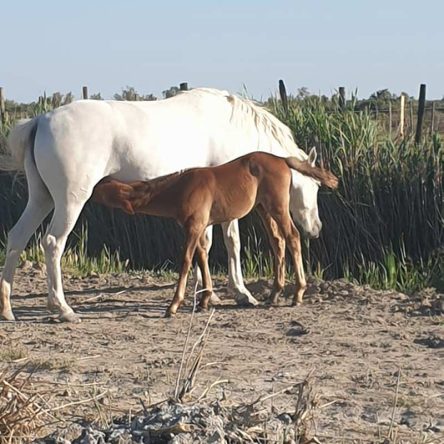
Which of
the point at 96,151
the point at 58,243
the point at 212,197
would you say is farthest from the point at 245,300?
the point at 96,151

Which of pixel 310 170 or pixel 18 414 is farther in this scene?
pixel 310 170

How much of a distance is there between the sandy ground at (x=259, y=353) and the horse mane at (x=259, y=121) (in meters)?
1.22

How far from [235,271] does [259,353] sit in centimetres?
224

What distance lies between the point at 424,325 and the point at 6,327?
2.95m

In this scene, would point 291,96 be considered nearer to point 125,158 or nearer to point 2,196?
point 2,196

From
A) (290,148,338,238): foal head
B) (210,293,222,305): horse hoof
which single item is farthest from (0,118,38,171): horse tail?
(290,148,338,238): foal head

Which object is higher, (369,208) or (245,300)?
(369,208)

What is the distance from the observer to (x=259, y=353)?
6160 mm

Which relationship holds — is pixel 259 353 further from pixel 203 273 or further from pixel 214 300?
pixel 214 300

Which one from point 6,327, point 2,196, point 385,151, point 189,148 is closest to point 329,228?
point 385,151

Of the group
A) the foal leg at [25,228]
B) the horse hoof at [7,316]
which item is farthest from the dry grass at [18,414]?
the foal leg at [25,228]

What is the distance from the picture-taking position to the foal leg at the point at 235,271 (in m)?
8.17

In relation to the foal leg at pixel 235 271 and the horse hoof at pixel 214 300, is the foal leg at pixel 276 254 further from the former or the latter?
the horse hoof at pixel 214 300

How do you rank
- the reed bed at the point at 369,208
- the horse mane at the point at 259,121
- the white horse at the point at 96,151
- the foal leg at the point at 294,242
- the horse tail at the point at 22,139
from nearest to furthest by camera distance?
the white horse at the point at 96,151 < the horse tail at the point at 22,139 < the foal leg at the point at 294,242 < the horse mane at the point at 259,121 < the reed bed at the point at 369,208
